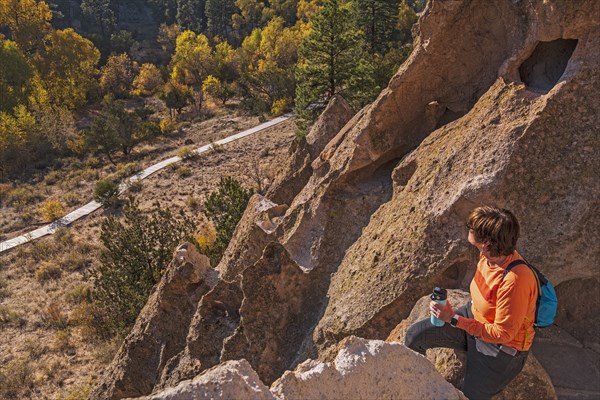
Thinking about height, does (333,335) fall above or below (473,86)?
below

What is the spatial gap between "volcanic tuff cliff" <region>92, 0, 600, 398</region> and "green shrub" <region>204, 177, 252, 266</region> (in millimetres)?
5734

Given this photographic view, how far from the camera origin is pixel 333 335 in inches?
267

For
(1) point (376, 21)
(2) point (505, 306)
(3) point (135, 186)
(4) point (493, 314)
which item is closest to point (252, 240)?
(4) point (493, 314)

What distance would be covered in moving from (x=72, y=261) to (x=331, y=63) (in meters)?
15.7

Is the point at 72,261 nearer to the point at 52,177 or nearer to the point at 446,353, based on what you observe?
the point at 52,177

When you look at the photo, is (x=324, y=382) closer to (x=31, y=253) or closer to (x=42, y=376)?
(x=42, y=376)

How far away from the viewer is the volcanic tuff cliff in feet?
19.4

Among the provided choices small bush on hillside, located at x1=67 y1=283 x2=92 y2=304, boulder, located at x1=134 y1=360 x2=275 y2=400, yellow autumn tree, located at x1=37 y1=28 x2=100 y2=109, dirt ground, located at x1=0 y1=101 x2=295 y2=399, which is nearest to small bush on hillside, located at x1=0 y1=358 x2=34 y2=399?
dirt ground, located at x1=0 y1=101 x2=295 y2=399

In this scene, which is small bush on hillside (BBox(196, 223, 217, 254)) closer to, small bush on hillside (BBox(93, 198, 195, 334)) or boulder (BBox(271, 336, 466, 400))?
small bush on hillside (BBox(93, 198, 195, 334))

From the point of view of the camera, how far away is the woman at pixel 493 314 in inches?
143

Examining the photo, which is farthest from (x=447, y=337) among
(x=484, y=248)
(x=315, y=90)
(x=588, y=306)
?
(x=315, y=90)

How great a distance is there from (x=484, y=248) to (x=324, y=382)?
5.39 ft

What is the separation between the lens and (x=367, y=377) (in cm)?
407

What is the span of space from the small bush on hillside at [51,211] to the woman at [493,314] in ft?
98.2
